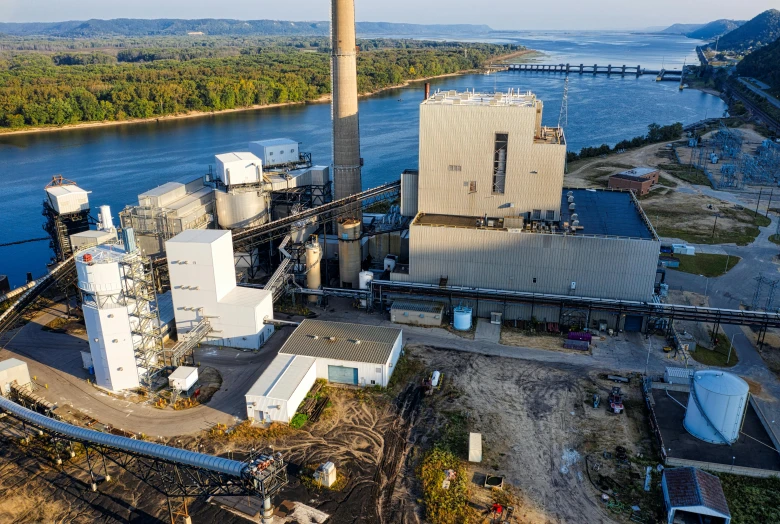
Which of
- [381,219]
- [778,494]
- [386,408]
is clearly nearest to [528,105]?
[381,219]

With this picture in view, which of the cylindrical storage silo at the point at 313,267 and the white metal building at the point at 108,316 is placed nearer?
the white metal building at the point at 108,316

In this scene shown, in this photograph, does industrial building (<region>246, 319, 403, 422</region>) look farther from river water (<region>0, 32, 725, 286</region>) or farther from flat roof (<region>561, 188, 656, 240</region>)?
river water (<region>0, 32, 725, 286</region>)

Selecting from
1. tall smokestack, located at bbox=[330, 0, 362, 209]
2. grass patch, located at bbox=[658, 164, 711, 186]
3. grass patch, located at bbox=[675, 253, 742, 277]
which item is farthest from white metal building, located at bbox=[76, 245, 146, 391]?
grass patch, located at bbox=[658, 164, 711, 186]

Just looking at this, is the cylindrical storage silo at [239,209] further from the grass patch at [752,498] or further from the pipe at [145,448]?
the grass patch at [752,498]

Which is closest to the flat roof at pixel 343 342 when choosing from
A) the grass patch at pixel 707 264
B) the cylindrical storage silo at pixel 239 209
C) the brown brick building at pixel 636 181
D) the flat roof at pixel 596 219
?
the flat roof at pixel 596 219

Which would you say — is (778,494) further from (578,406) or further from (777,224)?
(777,224)

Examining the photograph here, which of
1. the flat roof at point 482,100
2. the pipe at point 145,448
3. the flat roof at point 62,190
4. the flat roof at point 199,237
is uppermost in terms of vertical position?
the flat roof at point 482,100

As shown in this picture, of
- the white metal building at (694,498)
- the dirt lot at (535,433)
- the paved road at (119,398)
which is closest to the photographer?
the white metal building at (694,498)
